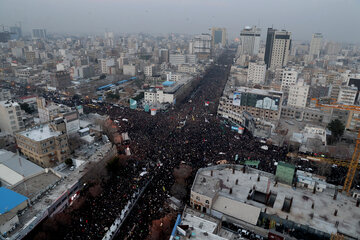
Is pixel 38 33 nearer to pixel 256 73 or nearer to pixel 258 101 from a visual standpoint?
pixel 256 73

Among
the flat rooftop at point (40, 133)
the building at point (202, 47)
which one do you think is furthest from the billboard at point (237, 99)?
the building at point (202, 47)

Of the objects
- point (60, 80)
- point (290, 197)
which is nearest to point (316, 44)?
point (60, 80)

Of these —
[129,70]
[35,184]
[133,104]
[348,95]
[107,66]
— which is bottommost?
[133,104]

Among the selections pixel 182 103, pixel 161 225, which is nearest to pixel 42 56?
pixel 182 103

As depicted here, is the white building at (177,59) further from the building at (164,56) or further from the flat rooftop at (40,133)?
the flat rooftop at (40,133)

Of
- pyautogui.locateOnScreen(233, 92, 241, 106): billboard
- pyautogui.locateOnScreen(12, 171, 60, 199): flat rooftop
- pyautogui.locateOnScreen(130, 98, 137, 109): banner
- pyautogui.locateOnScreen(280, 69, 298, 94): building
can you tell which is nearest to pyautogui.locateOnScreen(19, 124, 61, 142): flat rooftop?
pyautogui.locateOnScreen(12, 171, 60, 199): flat rooftop
